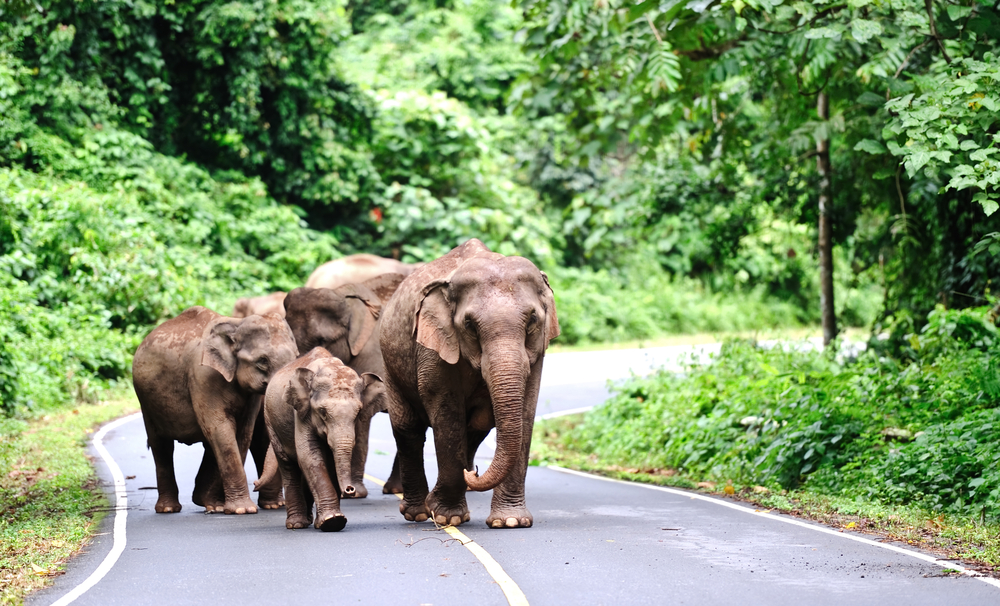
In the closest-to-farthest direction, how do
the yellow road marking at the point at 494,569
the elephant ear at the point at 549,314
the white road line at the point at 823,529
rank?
the yellow road marking at the point at 494,569 → the white road line at the point at 823,529 → the elephant ear at the point at 549,314

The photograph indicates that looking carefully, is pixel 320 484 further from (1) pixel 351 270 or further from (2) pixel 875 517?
(1) pixel 351 270

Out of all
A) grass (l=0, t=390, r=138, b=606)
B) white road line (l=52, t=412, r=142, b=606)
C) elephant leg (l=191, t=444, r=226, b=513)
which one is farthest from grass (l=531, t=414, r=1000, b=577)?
grass (l=0, t=390, r=138, b=606)

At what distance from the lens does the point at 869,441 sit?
42.9 feet

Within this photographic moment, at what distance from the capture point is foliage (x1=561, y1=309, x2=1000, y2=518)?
38.4 feet

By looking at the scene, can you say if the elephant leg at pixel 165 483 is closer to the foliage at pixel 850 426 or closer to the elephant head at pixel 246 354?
the elephant head at pixel 246 354

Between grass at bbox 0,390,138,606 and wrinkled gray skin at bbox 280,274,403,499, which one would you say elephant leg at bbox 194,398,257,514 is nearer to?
grass at bbox 0,390,138,606

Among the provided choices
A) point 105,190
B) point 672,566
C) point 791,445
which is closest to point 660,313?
point 105,190

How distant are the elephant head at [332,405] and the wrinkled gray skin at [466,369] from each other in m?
0.59

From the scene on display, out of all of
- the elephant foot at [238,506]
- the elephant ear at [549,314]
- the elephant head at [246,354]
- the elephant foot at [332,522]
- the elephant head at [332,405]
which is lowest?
the elephant foot at [238,506]

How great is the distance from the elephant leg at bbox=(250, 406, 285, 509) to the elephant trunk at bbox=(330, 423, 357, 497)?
2.37m

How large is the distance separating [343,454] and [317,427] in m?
0.40

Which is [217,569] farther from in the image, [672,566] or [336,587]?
[672,566]

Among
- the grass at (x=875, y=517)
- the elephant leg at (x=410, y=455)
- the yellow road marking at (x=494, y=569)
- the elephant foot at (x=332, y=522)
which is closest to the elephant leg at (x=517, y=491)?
the yellow road marking at (x=494, y=569)

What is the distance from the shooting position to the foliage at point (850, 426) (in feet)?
38.4
